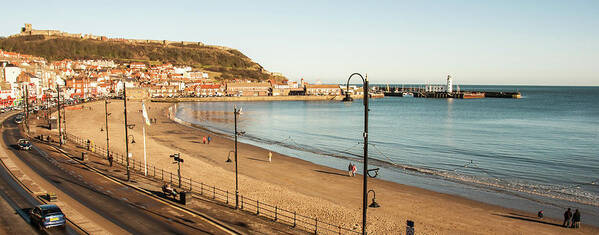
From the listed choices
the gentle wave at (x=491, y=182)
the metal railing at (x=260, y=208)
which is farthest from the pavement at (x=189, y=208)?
the gentle wave at (x=491, y=182)

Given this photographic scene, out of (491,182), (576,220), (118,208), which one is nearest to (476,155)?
(491,182)

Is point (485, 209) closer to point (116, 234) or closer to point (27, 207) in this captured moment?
point (116, 234)

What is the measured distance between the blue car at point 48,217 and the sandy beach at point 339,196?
1213 cm

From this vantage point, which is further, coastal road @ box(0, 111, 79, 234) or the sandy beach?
the sandy beach

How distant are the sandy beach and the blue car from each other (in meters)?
12.1

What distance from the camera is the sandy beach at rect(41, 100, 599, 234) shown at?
23.6 metres

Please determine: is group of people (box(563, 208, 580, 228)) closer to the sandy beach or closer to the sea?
the sandy beach

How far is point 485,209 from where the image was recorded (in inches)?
1085

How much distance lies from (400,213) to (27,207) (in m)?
21.3

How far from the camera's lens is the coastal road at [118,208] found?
18750 mm

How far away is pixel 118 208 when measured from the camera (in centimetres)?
2173

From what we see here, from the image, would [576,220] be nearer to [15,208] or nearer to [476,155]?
[476,155]

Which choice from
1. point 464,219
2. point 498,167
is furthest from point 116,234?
point 498,167

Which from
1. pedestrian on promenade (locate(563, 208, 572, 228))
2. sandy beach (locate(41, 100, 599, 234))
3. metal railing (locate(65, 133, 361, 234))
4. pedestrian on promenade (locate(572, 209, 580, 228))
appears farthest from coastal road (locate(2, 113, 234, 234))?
pedestrian on promenade (locate(572, 209, 580, 228))
